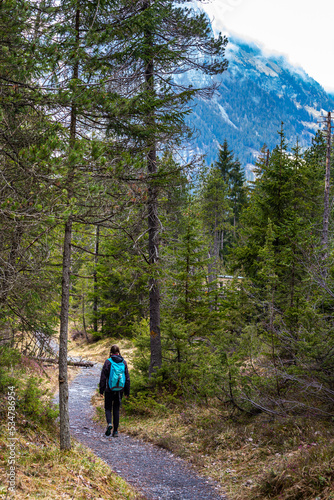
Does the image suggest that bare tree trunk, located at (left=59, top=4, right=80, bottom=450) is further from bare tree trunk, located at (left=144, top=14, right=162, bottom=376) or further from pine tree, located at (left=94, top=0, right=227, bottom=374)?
bare tree trunk, located at (left=144, top=14, right=162, bottom=376)

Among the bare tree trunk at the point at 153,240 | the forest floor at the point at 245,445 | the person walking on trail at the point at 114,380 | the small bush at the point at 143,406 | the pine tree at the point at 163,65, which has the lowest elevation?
the small bush at the point at 143,406

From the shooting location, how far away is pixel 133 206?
6.67 meters

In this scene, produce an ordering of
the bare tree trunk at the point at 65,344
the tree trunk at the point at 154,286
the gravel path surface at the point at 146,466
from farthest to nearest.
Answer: the tree trunk at the point at 154,286 → the gravel path surface at the point at 146,466 → the bare tree trunk at the point at 65,344

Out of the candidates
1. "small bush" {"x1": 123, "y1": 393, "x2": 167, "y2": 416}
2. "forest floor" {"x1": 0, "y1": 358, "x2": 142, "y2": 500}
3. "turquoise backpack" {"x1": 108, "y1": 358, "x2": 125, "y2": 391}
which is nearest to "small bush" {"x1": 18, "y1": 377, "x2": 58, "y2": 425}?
"forest floor" {"x1": 0, "y1": 358, "x2": 142, "y2": 500}

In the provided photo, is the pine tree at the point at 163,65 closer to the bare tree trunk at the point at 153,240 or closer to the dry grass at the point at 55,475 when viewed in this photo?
the bare tree trunk at the point at 153,240

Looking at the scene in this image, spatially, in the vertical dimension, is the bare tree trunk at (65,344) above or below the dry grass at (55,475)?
above

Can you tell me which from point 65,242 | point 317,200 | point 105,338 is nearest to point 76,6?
point 65,242

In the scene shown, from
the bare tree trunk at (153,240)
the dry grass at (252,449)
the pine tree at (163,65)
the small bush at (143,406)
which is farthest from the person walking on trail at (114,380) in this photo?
the small bush at (143,406)

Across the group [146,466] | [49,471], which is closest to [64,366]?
[49,471]

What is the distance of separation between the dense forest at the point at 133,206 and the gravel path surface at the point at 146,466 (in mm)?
1898

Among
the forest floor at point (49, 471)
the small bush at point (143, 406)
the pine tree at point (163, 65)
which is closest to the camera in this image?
the forest floor at point (49, 471)

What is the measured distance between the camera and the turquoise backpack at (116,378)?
8211 mm

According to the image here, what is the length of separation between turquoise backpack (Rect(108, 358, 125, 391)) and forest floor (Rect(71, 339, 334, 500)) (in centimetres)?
238

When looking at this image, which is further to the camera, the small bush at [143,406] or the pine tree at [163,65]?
the small bush at [143,406]
